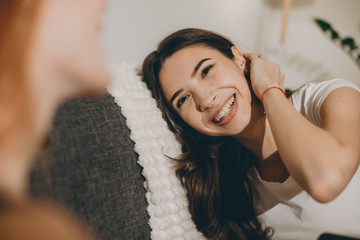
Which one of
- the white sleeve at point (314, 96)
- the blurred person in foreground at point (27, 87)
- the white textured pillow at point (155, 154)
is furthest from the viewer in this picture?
the white sleeve at point (314, 96)

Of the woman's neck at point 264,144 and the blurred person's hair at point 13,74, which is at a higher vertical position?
the blurred person's hair at point 13,74

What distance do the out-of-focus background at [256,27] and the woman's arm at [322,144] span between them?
85 cm

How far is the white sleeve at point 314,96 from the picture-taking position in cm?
89

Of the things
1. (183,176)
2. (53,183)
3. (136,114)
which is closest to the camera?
(53,183)

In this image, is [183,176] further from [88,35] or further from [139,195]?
[88,35]

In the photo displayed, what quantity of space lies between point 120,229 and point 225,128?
55cm

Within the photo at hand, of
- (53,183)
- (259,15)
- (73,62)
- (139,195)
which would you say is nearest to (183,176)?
(139,195)

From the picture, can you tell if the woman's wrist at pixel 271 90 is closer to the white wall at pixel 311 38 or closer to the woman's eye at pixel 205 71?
the woman's eye at pixel 205 71

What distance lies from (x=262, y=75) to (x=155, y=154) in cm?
54

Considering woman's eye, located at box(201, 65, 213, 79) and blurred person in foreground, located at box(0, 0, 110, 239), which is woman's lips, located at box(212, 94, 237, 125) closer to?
woman's eye, located at box(201, 65, 213, 79)

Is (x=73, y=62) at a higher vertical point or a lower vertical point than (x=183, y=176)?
higher

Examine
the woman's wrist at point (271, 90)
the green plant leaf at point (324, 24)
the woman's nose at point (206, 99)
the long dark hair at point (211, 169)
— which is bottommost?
the long dark hair at point (211, 169)

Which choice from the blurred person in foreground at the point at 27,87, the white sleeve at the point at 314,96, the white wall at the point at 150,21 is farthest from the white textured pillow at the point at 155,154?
the white sleeve at the point at 314,96

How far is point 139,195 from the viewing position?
747mm
